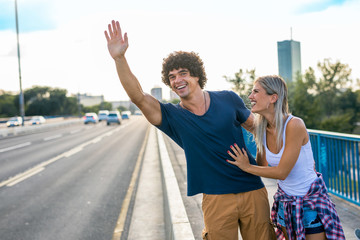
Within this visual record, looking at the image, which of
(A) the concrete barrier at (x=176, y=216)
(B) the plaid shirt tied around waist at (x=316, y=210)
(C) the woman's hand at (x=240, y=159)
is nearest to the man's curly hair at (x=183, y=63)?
(C) the woman's hand at (x=240, y=159)

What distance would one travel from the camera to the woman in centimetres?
206

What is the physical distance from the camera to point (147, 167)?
10164 millimetres

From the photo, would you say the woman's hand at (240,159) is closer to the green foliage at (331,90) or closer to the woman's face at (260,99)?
the woman's face at (260,99)

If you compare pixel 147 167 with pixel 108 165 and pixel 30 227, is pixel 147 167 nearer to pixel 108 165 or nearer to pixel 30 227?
pixel 108 165

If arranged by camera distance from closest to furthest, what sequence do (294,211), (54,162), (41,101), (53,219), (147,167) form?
(294,211) → (53,219) → (147,167) → (54,162) → (41,101)

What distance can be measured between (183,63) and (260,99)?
0.69 metres

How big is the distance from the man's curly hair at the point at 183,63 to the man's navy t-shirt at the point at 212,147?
14.7 inches

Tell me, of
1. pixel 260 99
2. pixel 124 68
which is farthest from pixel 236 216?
pixel 124 68

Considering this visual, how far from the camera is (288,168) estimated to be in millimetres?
2096

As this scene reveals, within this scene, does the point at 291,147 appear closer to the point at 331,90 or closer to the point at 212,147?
the point at 212,147

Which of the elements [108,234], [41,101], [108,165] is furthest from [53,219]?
[41,101]

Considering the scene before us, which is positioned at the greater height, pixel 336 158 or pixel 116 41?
pixel 116 41

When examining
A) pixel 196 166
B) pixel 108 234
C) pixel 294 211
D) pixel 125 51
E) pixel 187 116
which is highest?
pixel 125 51

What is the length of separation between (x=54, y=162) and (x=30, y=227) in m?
6.56
